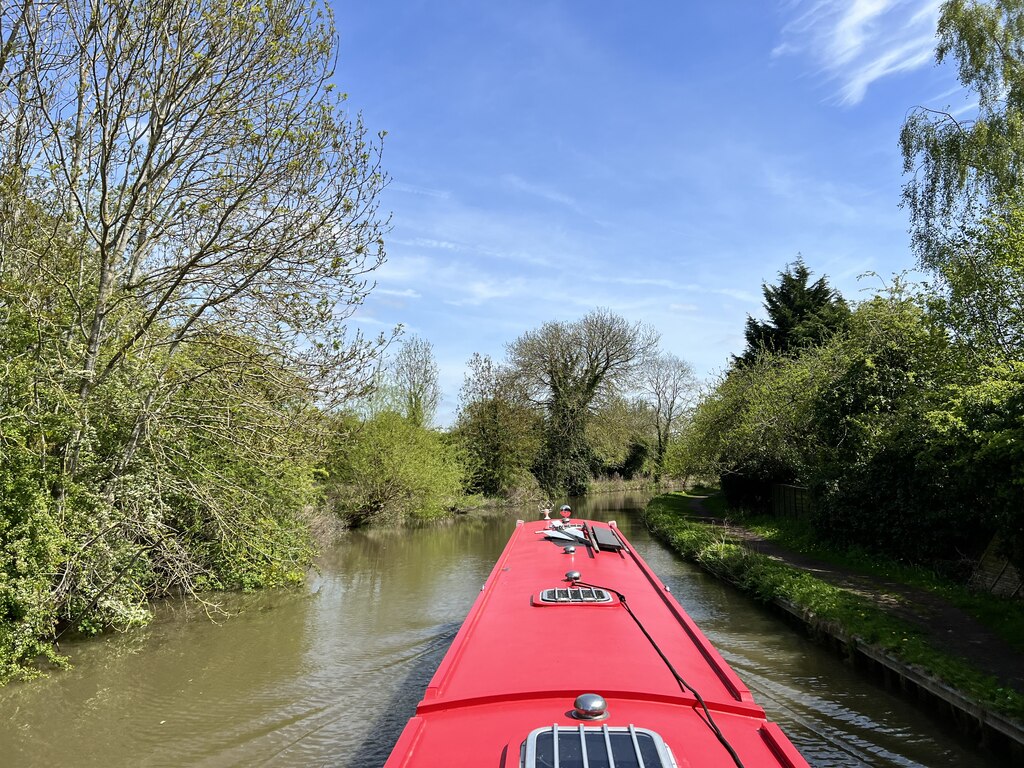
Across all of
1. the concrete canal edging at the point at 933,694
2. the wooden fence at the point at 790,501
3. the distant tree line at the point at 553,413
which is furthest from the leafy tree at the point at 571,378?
the concrete canal edging at the point at 933,694

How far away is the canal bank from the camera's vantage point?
6.12 metres

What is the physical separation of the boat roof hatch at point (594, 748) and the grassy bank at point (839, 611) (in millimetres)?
4811

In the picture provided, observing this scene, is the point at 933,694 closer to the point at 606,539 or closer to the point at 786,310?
the point at 606,539

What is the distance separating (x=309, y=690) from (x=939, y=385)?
12332 millimetres

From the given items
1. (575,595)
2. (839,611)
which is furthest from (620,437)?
(575,595)

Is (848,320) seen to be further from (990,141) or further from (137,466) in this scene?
(137,466)

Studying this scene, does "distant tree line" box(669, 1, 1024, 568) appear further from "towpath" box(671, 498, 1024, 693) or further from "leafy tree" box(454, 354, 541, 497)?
"leafy tree" box(454, 354, 541, 497)

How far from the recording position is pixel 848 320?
16625 millimetres

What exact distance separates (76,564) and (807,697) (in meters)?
8.53

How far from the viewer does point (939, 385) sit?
41.6ft

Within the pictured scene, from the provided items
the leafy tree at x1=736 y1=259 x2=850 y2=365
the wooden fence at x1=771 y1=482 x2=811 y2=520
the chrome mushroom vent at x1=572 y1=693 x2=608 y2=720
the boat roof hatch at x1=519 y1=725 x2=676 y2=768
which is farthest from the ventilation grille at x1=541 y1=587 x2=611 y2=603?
the leafy tree at x1=736 y1=259 x2=850 y2=365

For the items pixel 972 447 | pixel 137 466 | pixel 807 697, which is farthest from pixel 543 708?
pixel 972 447

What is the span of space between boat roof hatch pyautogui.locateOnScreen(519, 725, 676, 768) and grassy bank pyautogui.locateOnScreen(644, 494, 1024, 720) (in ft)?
15.8

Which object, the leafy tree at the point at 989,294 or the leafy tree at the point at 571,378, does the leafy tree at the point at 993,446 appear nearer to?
the leafy tree at the point at 989,294
